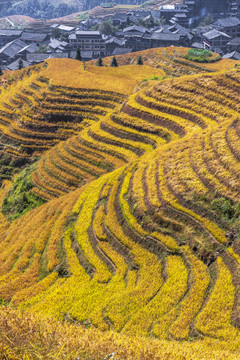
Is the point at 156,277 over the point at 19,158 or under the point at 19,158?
over

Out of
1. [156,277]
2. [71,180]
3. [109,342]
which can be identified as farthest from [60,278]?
[71,180]

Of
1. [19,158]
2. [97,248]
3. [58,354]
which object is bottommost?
[19,158]

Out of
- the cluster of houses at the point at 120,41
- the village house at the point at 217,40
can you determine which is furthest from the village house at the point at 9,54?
the village house at the point at 217,40

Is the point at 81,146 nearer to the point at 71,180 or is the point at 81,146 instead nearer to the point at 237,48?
the point at 71,180

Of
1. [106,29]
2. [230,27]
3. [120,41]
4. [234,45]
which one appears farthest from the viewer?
[106,29]

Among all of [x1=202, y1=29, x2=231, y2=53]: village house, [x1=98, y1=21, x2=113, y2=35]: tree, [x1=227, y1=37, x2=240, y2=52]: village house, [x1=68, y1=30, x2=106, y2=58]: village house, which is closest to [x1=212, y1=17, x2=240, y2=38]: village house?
[x1=202, y1=29, x2=231, y2=53]: village house

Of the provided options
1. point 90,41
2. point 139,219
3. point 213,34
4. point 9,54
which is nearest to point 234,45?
point 213,34

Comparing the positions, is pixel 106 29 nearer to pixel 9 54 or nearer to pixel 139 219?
pixel 9 54

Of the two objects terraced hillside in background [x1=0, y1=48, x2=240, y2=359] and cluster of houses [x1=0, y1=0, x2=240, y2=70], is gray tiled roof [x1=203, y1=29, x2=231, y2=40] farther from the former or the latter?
terraced hillside in background [x1=0, y1=48, x2=240, y2=359]
